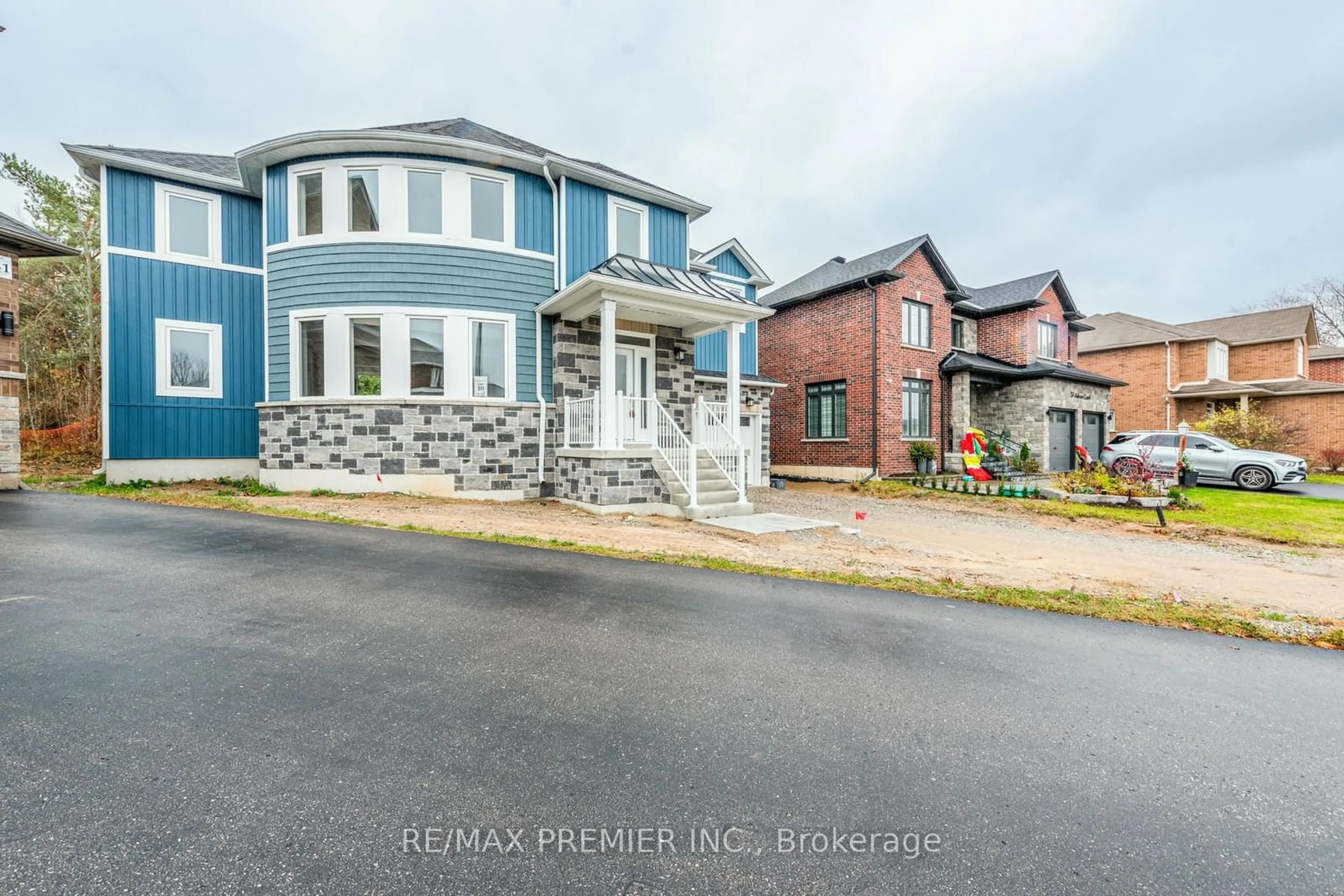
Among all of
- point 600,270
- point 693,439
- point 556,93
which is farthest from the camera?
point 556,93

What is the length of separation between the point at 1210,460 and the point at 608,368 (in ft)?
59.6

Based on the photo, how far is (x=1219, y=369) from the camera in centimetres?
2658

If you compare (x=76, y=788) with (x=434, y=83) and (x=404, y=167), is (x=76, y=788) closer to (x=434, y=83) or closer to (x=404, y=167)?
(x=404, y=167)

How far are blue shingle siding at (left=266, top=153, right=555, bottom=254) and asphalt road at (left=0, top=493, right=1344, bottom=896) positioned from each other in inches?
339

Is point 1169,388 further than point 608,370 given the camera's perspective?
Yes

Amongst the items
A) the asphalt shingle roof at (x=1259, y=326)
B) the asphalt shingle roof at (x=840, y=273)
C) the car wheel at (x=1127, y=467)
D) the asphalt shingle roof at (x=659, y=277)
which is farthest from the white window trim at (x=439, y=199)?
the asphalt shingle roof at (x=1259, y=326)

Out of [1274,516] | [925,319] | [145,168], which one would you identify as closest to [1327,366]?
[925,319]

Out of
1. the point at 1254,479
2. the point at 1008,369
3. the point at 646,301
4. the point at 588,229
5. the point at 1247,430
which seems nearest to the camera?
the point at 646,301

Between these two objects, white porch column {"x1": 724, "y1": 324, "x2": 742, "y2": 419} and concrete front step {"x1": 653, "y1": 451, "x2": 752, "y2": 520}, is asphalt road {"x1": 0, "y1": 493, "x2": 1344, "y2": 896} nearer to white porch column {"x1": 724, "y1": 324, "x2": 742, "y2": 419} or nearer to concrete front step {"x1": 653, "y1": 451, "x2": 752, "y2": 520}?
concrete front step {"x1": 653, "y1": 451, "x2": 752, "y2": 520}

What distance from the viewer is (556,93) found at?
826 inches

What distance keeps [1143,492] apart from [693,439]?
33.3 feet

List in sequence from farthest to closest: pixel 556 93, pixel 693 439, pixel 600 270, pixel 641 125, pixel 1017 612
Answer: pixel 641 125, pixel 556 93, pixel 693 439, pixel 600 270, pixel 1017 612

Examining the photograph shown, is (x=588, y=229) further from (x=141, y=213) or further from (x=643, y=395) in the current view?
(x=141, y=213)

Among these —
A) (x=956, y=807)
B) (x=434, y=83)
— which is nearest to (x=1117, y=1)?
(x=956, y=807)
